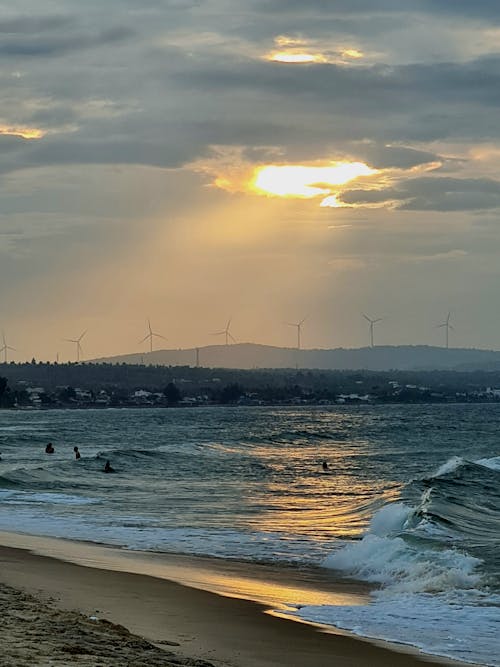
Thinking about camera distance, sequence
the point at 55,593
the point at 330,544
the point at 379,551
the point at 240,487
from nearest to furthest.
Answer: the point at 55,593 < the point at 379,551 < the point at 330,544 < the point at 240,487

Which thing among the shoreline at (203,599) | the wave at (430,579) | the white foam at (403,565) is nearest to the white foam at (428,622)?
the wave at (430,579)

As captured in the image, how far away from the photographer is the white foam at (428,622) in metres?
15.3

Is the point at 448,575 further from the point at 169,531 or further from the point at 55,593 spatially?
the point at 169,531

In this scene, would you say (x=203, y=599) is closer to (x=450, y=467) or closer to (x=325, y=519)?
(x=325, y=519)

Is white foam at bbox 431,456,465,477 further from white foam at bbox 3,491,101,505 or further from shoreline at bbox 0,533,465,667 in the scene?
shoreline at bbox 0,533,465,667

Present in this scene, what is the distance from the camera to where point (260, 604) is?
18125 mm

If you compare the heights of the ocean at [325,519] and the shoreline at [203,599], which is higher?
the shoreline at [203,599]

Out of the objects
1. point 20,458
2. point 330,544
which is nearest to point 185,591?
point 330,544

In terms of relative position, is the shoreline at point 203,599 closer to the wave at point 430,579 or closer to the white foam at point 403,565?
the wave at point 430,579

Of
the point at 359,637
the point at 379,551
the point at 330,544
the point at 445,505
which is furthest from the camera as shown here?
the point at 445,505

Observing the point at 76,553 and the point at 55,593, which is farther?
the point at 76,553

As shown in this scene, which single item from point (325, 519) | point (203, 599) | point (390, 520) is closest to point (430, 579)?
point (203, 599)

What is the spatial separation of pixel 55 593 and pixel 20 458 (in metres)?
56.4

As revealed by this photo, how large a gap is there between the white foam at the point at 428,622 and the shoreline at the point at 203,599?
43 cm
